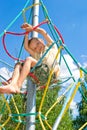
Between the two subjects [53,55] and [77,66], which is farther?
[53,55]

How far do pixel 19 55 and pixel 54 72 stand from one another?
2.65 ft

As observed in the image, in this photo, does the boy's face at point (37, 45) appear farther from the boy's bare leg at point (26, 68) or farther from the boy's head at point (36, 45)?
the boy's bare leg at point (26, 68)

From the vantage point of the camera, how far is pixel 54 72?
14.5ft

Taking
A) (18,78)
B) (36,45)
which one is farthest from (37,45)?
(18,78)

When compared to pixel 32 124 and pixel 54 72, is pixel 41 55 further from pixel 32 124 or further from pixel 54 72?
pixel 32 124

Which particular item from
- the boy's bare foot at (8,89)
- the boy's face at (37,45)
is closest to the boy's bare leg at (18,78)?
the boy's bare foot at (8,89)

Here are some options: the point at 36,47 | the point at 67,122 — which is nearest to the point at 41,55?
the point at 36,47

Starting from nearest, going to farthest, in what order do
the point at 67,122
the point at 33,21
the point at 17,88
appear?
the point at 17,88
the point at 33,21
the point at 67,122

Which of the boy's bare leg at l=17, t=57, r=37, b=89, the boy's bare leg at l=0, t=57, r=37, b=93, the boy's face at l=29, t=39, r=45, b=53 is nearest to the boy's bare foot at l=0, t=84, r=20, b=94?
the boy's bare leg at l=0, t=57, r=37, b=93

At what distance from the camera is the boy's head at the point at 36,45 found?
442cm

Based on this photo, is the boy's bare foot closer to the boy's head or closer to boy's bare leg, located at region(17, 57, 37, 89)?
boy's bare leg, located at region(17, 57, 37, 89)

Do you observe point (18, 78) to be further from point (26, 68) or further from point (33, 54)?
point (33, 54)

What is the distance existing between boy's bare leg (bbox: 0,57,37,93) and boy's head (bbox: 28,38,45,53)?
29cm

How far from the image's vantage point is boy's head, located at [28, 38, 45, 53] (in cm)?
442
